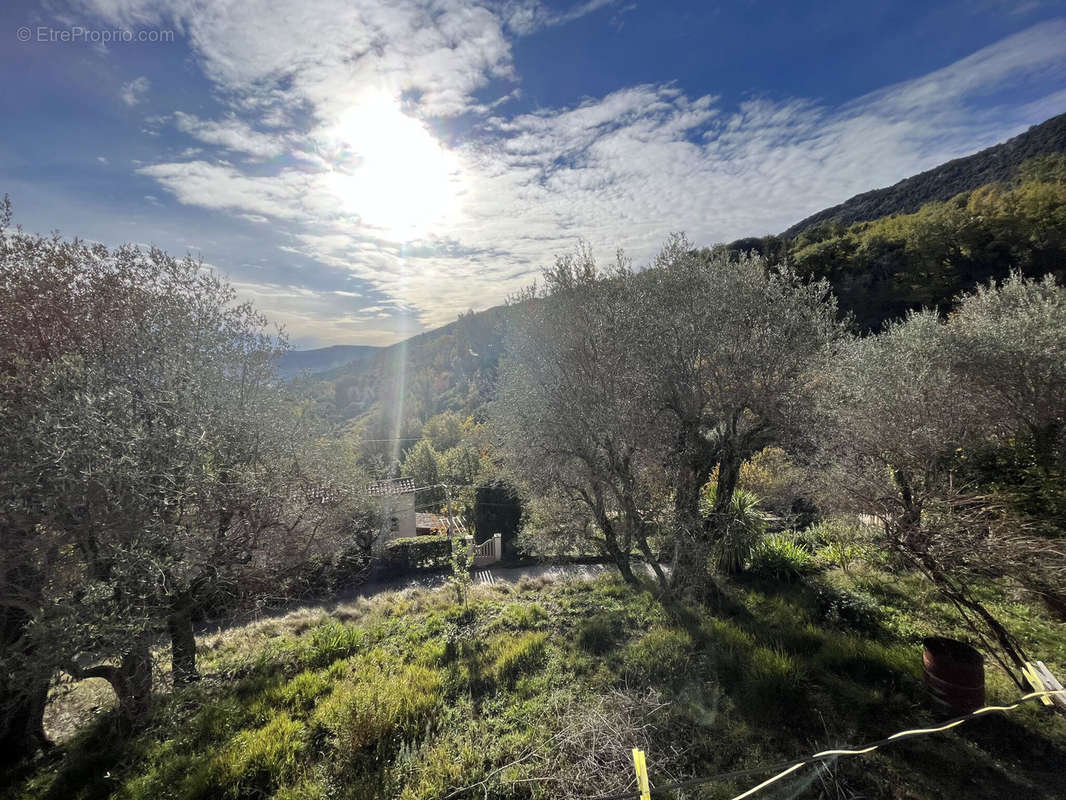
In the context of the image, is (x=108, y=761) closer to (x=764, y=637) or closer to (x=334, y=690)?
(x=334, y=690)

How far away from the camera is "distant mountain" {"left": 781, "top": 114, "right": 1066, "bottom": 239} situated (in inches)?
1615

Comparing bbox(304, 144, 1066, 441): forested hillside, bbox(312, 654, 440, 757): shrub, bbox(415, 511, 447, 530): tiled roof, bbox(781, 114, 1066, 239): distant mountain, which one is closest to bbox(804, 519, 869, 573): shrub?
bbox(312, 654, 440, 757): shrub

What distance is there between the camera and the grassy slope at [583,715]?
12.6 feet

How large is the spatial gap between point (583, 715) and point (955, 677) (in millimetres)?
4018

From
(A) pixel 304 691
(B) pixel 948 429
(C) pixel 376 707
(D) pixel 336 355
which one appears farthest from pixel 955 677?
(D) pixel 336 355

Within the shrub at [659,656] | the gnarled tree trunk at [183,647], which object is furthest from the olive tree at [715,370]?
the gnarled tree trunk at [183,647]

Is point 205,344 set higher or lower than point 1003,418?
higher

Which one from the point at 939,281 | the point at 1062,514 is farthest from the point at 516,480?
the point at 939,281

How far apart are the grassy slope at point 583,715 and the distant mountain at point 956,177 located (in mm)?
61512

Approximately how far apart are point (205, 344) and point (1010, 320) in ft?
58.7

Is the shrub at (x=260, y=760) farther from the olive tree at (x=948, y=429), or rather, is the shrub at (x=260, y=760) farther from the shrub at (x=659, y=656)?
the olive tree at (x=948, y=429)

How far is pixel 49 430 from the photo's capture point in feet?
12.5

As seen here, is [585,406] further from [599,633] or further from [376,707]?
[376,707]

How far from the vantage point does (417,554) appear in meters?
15.6
